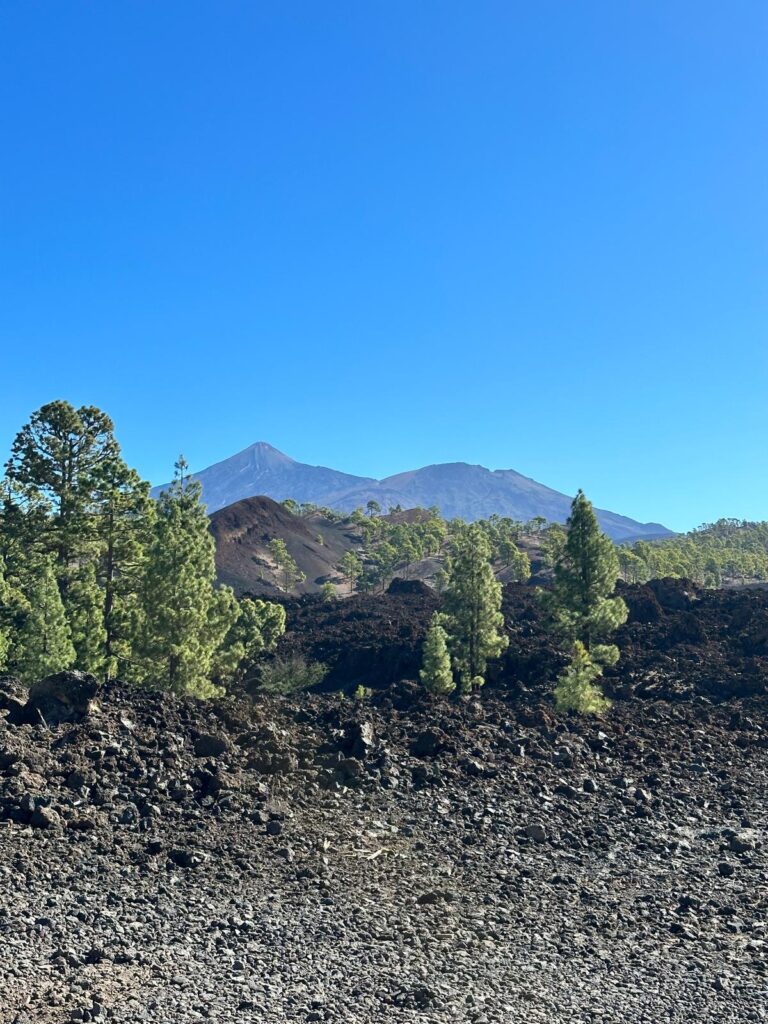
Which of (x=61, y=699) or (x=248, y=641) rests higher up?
(x=61, y=699)

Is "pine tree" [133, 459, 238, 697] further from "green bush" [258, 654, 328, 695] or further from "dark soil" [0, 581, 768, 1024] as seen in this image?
"green bush" [258, 654, 328, 695]

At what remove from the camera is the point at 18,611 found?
29047 mm

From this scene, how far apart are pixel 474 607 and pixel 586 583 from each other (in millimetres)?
6457

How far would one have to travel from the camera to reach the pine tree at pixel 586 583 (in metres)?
37.5

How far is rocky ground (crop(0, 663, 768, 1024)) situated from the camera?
10.5 metres

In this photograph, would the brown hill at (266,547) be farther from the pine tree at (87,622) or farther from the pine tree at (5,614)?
the pine tree at (5,614)

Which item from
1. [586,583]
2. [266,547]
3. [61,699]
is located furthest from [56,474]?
[266,547]

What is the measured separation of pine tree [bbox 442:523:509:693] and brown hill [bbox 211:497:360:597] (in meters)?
69.1

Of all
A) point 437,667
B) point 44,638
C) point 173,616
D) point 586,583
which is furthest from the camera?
point 586,583

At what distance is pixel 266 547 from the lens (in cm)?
13375

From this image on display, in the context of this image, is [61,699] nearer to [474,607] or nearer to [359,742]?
[359,742]

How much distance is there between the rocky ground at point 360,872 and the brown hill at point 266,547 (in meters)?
82.8

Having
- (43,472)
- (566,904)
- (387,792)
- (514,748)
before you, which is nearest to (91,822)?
(387,792)

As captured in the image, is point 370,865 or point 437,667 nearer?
point 370,865
